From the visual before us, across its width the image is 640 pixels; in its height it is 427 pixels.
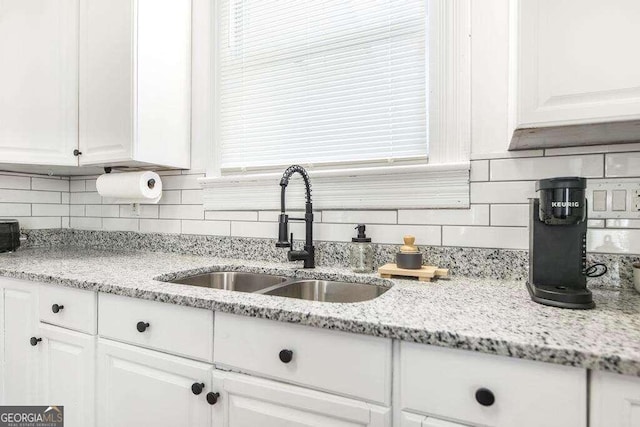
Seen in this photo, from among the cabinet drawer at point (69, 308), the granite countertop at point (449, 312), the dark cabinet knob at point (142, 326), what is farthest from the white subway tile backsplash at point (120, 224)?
the dark cabinet knob at point (142, 326)

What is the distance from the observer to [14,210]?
6.77 feet

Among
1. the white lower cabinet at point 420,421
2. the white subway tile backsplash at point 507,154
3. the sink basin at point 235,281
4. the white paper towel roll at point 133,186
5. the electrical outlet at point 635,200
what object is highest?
the white subway tile backsplash at point 507,154

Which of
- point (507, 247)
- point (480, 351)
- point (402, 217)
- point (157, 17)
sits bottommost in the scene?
point (480, 351)

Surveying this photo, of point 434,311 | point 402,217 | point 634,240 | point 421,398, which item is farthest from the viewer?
point 402,217

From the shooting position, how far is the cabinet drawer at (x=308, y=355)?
782 millimetres

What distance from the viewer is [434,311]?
843 millimetres

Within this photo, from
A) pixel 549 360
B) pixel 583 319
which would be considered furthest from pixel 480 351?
pixel 583 319

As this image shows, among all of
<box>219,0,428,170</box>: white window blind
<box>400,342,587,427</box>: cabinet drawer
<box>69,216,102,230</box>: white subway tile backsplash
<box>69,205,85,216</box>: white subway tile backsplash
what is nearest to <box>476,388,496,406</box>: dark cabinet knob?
<box>400,342,587,427</box>: cabinet drawer

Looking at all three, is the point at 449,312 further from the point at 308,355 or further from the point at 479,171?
the point at 479,171

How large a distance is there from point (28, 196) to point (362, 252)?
2.12 metres

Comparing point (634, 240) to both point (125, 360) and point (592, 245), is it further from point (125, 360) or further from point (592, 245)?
point (125, 360)

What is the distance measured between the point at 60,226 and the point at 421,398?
2.48 m

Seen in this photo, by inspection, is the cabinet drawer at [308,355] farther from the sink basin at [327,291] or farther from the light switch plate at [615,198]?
the light switch plate at [615,198]

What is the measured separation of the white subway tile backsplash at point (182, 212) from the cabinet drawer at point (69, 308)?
705mm
